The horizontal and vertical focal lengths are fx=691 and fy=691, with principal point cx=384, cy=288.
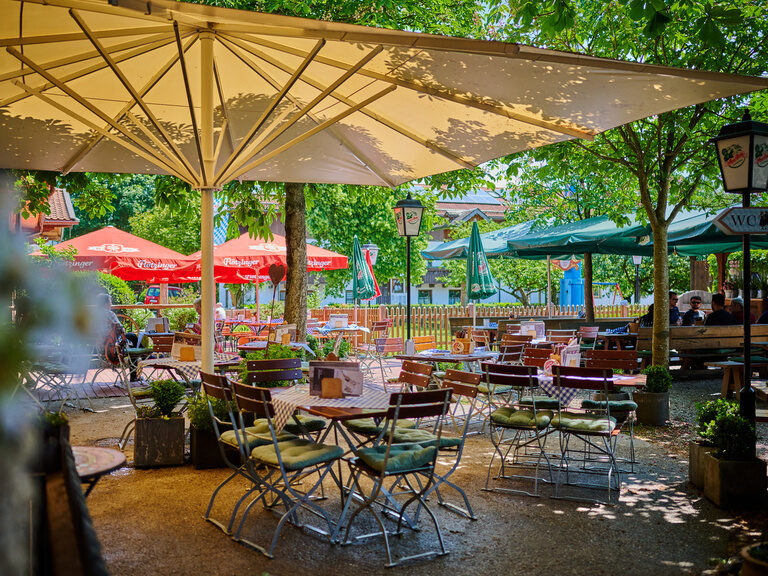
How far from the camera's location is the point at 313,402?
4.89m

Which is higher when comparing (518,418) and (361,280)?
(361,280)

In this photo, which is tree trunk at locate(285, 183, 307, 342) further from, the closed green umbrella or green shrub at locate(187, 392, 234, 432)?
green shrub at locate(187, 392, 234, 432)

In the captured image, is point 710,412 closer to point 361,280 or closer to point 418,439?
point 418,439

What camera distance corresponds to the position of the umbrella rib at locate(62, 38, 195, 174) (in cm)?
584

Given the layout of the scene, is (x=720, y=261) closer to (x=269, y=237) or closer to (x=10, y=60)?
(x=269, y=237)

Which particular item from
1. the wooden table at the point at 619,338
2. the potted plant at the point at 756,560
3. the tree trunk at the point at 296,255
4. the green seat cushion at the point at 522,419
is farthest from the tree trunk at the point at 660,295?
the potted plant at the point at 756,560

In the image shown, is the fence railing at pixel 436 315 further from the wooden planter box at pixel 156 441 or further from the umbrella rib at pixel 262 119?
the umbrella rib at pixel 262 119

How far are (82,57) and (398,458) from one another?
3910 mm

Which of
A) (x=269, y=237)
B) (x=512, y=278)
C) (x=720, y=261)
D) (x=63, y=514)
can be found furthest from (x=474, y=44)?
(x=512, y=278)

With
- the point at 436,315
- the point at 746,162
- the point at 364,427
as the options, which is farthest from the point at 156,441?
the point at 436,315

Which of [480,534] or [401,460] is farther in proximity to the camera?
[480,534]

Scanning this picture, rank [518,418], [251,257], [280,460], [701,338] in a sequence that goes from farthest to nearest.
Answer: [251,257], [701,338], [518,418], [280,460]

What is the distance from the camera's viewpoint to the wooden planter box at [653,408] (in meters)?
8.38

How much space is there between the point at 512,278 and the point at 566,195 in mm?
6110
